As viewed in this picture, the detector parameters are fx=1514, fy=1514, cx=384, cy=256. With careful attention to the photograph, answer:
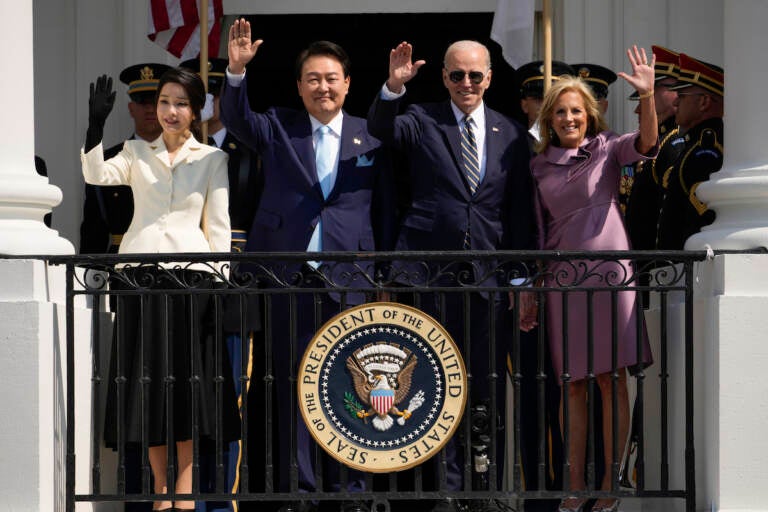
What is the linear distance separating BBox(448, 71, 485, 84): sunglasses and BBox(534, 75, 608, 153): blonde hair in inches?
13.0

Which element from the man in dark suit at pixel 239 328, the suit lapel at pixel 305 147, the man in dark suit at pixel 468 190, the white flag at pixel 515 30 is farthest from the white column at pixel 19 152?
the white flag at pixel 515 30

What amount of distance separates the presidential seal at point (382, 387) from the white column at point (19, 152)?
136cm

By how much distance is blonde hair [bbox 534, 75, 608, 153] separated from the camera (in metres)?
7.03

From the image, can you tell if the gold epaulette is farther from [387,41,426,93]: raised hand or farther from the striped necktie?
[387,41,426,93]: raised hand

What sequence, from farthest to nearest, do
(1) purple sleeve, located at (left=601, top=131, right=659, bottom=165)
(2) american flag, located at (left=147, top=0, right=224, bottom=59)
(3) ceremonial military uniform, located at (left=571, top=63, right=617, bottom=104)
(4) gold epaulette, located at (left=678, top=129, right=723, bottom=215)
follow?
(2) american flag, located at (left=147, top=0, right=224, bottom=59)
(3) ceremonial military uniform, located at (left=571, top=63, right=617, bottom=104)
(4) gold epaulette, located at (left=678, top=129, right=723, bottom=215)
(1) purple sleeve, located at (left=601, top=131, right=659, bottom=165)

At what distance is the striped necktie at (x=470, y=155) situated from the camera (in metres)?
6.98

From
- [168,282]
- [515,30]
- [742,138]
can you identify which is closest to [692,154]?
[742,138]

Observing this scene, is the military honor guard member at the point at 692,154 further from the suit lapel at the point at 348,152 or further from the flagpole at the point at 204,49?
the flagpole at the point at 204,49

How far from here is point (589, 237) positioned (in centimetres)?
692

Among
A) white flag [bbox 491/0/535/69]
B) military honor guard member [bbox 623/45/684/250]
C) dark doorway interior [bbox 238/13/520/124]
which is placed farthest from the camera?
dark doorway interior [bbox 238/13/520/124]

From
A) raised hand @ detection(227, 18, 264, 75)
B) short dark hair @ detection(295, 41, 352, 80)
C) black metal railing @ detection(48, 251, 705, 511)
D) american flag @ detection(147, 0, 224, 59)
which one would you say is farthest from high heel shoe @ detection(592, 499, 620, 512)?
american flag @ detection(147, 0, 224, 59)

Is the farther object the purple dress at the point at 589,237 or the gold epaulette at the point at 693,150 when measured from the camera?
the gold epaulette at the point at 693,150

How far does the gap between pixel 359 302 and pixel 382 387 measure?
57 centimetres

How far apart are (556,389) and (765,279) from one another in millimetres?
1301
